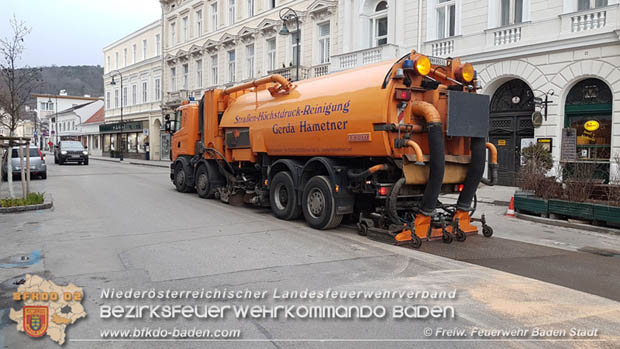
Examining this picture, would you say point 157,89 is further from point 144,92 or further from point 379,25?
point 379,25

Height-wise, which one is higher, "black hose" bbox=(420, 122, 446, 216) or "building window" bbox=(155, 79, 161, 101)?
"building window" bbox=(155, 79, 161, 101)

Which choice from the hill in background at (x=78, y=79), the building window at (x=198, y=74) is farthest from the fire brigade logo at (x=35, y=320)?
the hill in background at (x=78, y=79)

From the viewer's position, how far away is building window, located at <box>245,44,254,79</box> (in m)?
32.1

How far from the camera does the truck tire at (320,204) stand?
8664 millimetres

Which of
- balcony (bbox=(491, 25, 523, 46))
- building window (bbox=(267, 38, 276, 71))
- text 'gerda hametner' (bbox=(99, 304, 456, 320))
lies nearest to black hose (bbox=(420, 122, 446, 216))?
text 'gerda hametner' (bbox=(99, 304, 456, 320))

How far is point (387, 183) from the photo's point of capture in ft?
26.2

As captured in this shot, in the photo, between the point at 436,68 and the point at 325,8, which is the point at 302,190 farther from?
the point at 325,8

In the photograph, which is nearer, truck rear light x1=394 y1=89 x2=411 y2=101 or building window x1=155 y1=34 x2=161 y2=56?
truck rear light x1=394 y1=89 x2=411 y2=101

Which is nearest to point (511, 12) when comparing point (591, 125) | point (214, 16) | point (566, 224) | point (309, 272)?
point (591, 125)

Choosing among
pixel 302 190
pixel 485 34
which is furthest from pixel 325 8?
pixel 302 190

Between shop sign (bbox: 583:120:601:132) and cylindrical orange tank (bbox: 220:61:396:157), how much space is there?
10795 mm

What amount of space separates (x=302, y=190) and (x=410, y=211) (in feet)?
7.48

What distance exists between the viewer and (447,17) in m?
19.5

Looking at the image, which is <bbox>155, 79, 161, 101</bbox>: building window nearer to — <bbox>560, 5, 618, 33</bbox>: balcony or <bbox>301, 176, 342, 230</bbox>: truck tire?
<bbox>560, 5, 618, 33</bbox>: balcony
